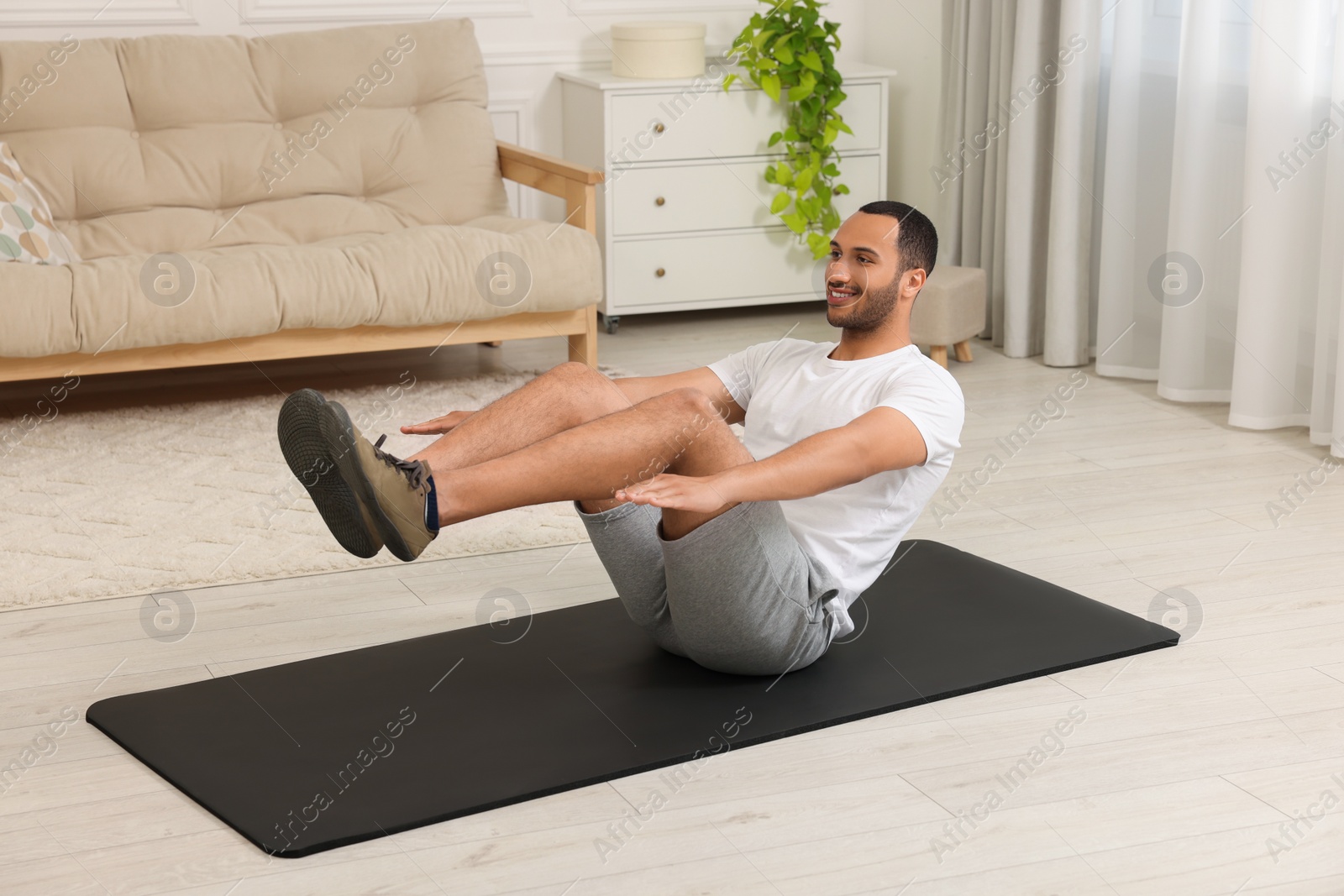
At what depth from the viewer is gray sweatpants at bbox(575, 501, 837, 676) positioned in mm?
1794

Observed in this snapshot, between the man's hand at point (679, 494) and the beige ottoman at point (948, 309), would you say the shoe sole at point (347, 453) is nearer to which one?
the man's hand at point (679, 494)

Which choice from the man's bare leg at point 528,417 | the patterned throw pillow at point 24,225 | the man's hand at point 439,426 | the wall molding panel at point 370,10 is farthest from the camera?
the wall molding panel at point 370,10

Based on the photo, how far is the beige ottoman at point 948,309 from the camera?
3947 mm

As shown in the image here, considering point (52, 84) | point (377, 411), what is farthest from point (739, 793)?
point (52, 84)

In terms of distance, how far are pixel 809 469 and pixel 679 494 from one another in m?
0.20

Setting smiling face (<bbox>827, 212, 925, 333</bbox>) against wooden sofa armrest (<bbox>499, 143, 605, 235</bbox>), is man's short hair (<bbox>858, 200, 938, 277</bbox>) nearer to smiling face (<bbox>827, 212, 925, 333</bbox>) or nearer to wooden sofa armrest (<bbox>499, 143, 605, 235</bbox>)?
smiling face (<bbox>827, 212, 925, 333</bbox>)

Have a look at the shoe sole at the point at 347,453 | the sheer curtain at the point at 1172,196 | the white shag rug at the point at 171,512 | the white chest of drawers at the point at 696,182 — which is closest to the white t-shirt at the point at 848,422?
the shoe sole at the point at 347,453

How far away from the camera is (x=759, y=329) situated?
4586 millimetres

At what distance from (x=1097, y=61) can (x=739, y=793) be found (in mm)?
2853

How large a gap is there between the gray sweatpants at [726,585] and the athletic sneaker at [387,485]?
283 mm

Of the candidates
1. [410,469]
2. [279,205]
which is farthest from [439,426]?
[279,205]

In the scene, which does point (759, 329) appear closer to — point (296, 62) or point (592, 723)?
point (296, 62)

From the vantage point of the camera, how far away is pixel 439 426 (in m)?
1.96

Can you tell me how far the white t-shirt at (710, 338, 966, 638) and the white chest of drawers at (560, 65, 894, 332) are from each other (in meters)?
2.46
